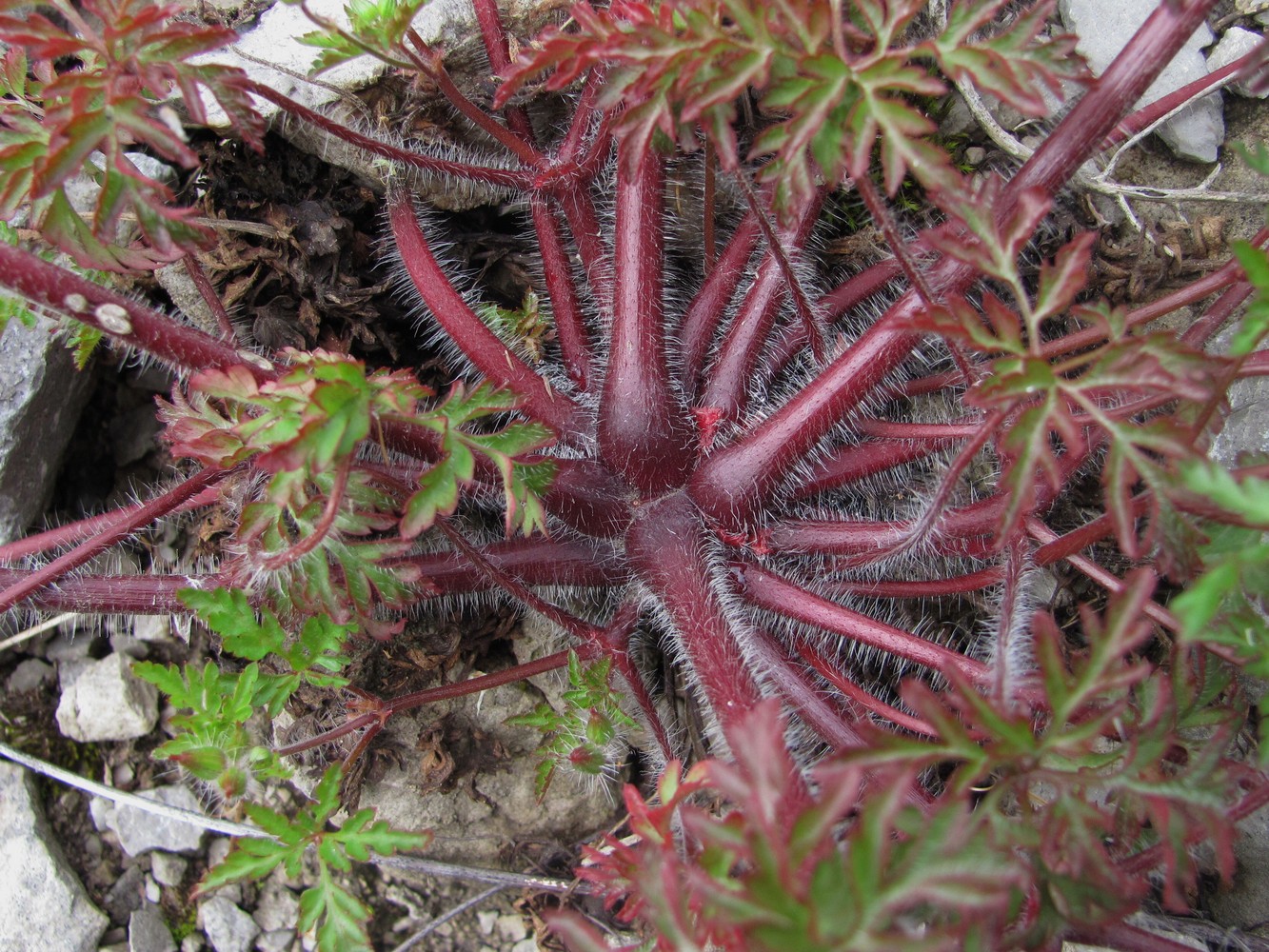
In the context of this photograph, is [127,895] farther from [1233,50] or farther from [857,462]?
[1233,50]

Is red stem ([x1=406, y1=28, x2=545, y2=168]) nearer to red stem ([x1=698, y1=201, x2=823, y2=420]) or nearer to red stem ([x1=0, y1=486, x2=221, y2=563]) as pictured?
red stem ([x1=698, y1=201, x2=823, y2=420])

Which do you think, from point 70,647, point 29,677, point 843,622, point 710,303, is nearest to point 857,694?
point 843,622

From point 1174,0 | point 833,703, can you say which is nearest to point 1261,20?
point 1174,0

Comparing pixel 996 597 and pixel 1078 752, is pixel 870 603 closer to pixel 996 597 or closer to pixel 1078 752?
pixel 996 597

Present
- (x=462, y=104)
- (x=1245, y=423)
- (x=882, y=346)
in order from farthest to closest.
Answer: (x=1245, y=423), (x=462, y=104), (x=882, y=346)

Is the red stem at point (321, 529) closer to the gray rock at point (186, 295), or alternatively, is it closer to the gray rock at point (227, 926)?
the gray rock at point (186, 295)

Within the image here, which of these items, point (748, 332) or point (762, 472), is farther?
point (748, 332)

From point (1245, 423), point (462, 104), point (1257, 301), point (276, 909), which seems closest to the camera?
point (1257, 301)
